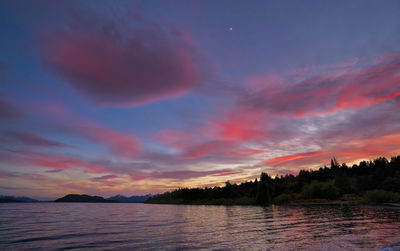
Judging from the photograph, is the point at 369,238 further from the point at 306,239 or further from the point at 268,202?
the point at 268,202

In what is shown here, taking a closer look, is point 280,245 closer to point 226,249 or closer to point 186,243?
point 226,249

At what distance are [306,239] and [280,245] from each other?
531 centimetres

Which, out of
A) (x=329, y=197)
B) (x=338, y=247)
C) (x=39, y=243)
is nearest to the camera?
(x=338, y=247)

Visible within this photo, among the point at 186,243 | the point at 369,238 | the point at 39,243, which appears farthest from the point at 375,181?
the point at 39,243

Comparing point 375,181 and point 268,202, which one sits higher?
point 375,181

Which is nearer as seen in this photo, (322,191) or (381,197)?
(381,197)

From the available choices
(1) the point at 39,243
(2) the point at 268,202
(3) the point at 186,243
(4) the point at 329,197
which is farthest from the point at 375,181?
(1) the point at 39,243

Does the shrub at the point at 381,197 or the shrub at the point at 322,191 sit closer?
the shrub at the point at 381,197

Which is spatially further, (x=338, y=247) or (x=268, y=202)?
(x=268, y=202)

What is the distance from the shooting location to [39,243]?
97.9 ft

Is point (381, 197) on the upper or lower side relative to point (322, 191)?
lower

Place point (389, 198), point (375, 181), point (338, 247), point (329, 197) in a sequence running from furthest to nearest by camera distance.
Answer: point (375, 181), point (329, 197), point (389, 198), point (338, 247)

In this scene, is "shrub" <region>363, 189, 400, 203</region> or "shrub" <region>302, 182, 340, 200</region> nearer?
"shrub" <region>363, 189, 400, 203</region>

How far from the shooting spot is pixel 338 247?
74.8 feet
